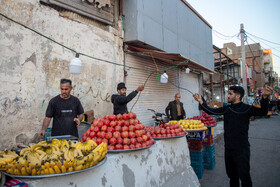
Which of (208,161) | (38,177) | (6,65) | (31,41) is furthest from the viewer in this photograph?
(208,161)

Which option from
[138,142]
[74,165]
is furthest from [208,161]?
[74,165]

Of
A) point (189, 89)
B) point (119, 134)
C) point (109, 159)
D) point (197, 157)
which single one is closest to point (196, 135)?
point (197, 157)

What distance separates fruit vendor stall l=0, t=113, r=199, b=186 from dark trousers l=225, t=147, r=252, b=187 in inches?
27.4

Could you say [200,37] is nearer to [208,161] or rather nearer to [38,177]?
[208,161]

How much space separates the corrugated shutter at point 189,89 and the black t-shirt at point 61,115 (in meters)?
8.46

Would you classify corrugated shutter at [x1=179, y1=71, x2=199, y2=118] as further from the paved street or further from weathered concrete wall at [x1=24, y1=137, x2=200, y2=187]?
weathered concrete wall at [x1=24, y1=137, x2=200, y2=187]

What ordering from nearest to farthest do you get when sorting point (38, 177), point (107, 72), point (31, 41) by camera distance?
point (38, 177)
point (31, 41)
point (107, 72)

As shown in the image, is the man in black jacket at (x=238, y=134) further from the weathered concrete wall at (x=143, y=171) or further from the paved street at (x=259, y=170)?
the paved street at (x=259, y=170)

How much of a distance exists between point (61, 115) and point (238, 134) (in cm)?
318

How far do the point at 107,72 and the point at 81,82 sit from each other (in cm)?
110

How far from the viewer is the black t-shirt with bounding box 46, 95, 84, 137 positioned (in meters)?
3.55

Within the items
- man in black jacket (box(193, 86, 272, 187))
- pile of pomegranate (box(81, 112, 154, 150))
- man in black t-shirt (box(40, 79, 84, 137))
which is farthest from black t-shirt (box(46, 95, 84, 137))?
man in black jacket (box(193, 86, 272, 187))

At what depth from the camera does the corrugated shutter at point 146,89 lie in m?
7.36

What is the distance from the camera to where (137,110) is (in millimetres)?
7500
